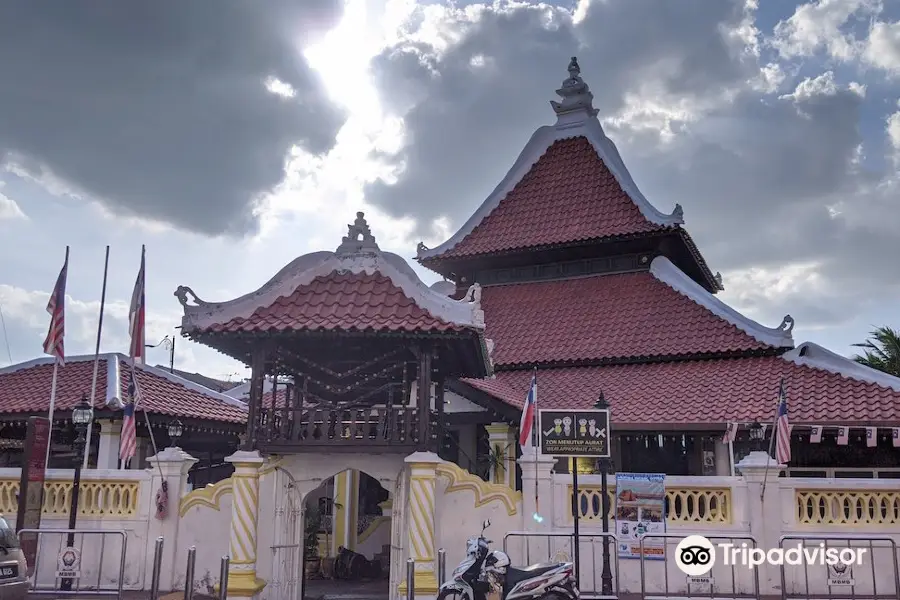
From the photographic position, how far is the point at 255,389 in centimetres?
1189

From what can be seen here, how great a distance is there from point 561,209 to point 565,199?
18.0 inches

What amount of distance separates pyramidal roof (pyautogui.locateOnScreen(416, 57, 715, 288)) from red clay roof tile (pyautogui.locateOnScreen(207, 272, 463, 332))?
941 cm

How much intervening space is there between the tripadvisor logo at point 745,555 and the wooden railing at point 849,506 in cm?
45

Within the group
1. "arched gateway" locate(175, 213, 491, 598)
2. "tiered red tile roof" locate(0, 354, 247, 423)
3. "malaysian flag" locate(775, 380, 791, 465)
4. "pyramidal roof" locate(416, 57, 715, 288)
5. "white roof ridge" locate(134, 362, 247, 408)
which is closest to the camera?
"arched gateway" locate(175, 213, 491, 598)

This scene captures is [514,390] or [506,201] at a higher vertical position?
[506,201]

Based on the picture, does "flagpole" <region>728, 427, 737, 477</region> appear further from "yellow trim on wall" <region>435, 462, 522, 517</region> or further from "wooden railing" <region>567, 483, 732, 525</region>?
"yellow trim on wall" <region>435, 462, 522, 517</region>

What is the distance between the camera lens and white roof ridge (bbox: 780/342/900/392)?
51.3 feet

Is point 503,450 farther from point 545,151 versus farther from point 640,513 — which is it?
point 545,151

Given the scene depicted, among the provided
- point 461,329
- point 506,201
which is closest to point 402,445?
point 461,329

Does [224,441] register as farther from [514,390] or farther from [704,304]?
[704,304]

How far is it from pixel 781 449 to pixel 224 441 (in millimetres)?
14442

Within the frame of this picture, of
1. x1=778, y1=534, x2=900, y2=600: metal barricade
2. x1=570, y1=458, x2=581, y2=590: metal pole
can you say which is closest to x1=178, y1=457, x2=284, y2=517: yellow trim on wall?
x1=570, y1=458, x2=581, y2=590: metal pole

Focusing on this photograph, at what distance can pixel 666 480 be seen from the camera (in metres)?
12.2

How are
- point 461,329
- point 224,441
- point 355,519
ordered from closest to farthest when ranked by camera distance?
point 461,329, point 355,519, point 224,441
